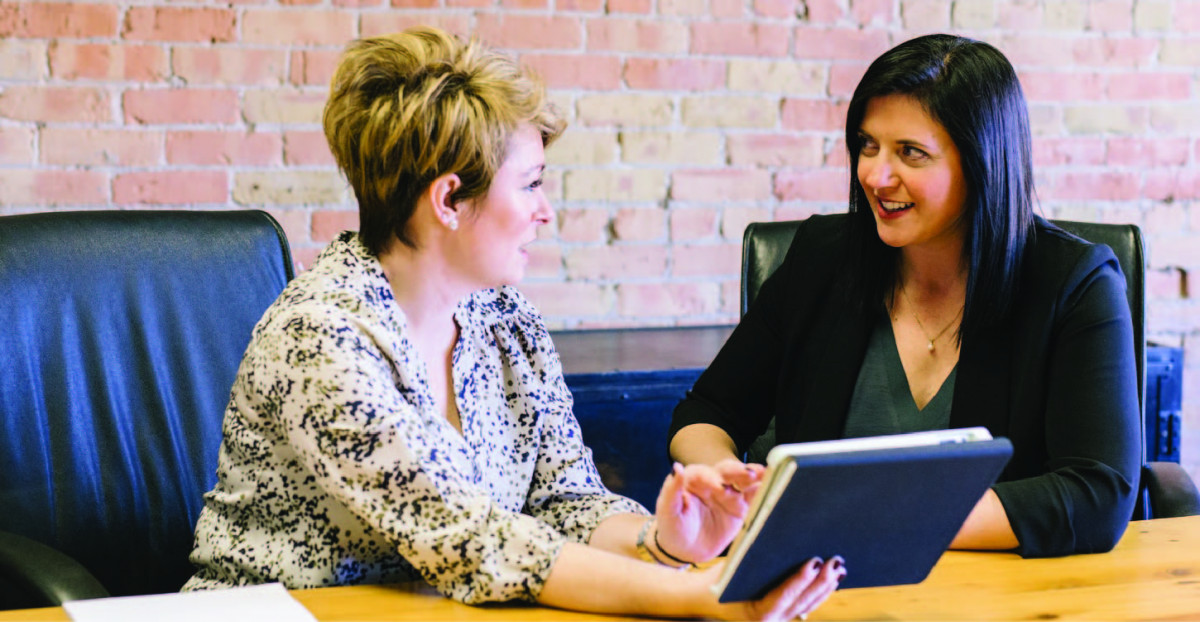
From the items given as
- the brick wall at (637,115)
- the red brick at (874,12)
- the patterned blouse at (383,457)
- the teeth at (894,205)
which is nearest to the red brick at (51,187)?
the brick wall at (637,115)

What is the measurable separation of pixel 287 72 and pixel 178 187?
0.29 m

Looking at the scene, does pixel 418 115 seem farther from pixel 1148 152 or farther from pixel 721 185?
pixel 1148 152

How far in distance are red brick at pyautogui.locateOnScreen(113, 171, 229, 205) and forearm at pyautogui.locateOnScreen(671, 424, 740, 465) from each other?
3.55ft

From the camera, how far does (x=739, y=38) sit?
93.6 inches

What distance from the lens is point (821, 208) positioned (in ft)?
8.11

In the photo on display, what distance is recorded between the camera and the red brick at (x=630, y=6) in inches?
90.8

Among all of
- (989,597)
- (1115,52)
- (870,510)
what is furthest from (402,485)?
(1115,52)

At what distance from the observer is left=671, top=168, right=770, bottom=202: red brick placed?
2.39 m

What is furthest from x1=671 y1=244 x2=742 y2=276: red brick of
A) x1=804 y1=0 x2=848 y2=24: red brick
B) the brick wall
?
x1=804 y1=0 x2=848 y2=24: red brick

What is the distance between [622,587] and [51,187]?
5.00 ft

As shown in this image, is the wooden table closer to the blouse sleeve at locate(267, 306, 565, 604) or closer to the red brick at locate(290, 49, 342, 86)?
the blouse sleeve at locate(267, 306, 565, 604)

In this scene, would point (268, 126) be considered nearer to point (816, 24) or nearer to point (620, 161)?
point (620, 161)

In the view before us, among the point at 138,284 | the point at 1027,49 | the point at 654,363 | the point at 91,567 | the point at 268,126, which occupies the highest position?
the point at 1027,49

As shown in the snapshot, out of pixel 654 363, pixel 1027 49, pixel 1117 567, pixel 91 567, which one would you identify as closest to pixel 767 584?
pixel 1117 567
